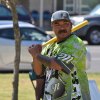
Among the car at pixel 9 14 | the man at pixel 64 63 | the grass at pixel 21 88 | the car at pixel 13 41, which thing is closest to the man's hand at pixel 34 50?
the man at pixel 64 63

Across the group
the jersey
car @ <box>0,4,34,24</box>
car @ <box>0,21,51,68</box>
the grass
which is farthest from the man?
car @ <box>0,4,34,24</box>

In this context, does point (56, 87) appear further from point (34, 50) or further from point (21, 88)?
point (21, 88)

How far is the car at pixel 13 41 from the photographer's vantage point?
14109 millimetres

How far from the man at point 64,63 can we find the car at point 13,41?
963 centimetres

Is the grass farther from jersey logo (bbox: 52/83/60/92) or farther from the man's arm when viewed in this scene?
the man's arm

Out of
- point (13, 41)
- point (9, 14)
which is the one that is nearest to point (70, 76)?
point (13, 41)

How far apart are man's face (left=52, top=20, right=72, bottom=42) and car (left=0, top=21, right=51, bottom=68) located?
9.65 m

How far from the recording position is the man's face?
4316 millimetres

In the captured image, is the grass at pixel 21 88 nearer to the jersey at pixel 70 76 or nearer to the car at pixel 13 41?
the car at pixel 13 41

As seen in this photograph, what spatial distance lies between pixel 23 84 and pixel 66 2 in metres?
25.2

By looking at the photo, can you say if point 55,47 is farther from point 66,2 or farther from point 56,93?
point 66,2

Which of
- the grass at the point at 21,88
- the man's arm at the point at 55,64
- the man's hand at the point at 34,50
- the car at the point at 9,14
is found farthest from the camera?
the car at the point at 9,14

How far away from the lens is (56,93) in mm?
4301

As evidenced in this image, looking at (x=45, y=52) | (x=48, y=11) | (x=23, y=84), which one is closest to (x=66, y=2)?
(x=48, y=11)
